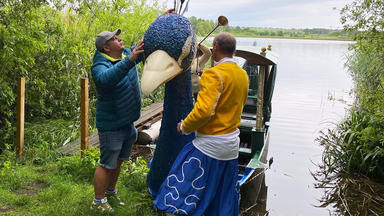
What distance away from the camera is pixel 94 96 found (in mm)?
7824

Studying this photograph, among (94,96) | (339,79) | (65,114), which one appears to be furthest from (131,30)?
(339,79)

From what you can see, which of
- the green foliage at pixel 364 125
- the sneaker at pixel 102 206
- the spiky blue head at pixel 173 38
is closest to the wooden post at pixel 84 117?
the sneaker at pixel 102 206

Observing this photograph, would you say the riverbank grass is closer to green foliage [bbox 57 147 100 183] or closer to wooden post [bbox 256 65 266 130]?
green foliage [bbox 57 147 100 183]

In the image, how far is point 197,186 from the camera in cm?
252

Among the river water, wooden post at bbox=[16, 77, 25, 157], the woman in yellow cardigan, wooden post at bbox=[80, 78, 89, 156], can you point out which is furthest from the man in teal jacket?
the river water

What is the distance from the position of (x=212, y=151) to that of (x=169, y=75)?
605 mm

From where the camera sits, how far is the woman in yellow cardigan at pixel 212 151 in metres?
2.46

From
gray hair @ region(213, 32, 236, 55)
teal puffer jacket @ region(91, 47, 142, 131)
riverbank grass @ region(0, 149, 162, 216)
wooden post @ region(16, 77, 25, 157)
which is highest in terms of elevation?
gray hair @ region(213, 32, 236, 55)

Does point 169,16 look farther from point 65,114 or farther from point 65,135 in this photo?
point 65,114

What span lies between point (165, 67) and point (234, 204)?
3.72ft

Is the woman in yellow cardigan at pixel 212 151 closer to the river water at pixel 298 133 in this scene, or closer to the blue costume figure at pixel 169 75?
the blue costume figure at pixel 169 75

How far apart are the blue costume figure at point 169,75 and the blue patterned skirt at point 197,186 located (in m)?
0.23

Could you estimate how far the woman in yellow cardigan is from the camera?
2463 millimetres

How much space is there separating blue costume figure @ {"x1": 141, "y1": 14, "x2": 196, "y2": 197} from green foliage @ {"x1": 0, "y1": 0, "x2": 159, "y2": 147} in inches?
106
